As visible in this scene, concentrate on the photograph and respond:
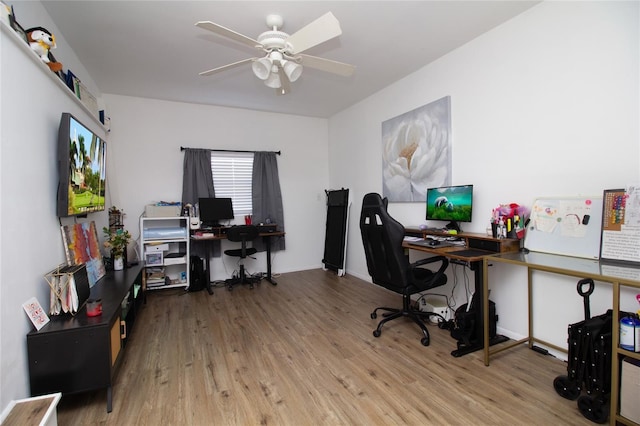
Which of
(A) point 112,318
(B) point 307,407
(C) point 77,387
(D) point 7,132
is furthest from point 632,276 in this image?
(D) point 7,132

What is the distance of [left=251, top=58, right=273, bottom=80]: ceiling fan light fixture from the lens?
2309mm

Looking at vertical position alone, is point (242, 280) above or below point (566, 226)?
below

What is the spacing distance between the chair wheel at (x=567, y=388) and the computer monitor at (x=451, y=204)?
1318 mm

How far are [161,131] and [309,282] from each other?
3.16m

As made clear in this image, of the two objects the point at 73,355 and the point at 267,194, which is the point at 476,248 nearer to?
the point at 73,355

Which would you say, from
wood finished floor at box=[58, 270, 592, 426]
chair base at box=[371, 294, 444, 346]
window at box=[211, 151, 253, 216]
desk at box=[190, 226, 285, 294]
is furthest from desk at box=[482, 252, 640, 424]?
window at box=[211, 151, 253, 216]

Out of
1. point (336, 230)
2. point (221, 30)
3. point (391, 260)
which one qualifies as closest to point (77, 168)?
point (221, 30)

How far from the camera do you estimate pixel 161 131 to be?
172 inches

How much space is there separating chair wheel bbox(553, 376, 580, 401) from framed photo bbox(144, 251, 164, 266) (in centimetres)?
427

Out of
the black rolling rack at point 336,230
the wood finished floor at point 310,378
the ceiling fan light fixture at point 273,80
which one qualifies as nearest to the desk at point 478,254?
the wood finished floor at point 310,378

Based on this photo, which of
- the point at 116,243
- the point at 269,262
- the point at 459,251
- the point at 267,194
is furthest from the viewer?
the point at 267,194

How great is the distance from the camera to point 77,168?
2227 millimetres

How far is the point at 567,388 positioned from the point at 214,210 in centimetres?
421

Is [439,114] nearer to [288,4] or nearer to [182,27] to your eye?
→ [288,4]
